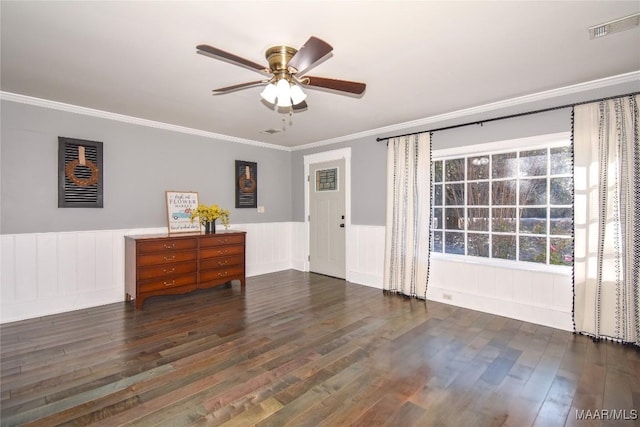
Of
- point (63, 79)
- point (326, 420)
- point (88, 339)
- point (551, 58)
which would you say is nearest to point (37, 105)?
point (63, 79)

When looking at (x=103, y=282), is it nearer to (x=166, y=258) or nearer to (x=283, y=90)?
(x=166, y=258)

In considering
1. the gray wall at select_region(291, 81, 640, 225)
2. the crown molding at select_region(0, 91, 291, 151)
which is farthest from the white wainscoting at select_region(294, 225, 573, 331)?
the crown molding at select_region(0, 91, 291, 151)

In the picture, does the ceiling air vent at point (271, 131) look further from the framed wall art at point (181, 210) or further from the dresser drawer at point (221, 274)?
the dresser drawer at point (221, 274)

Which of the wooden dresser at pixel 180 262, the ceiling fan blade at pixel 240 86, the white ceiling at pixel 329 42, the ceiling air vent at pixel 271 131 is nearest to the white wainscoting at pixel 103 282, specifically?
the wooden dresser at pixel 180 262

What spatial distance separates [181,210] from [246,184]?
1202mm

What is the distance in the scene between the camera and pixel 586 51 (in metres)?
2.39

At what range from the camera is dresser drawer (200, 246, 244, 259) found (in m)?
4.28

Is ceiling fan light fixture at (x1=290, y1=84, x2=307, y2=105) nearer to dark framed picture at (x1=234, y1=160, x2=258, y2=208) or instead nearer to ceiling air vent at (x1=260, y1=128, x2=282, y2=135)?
ceiling air vent at (x1=260, y1=128, x2=282, y2=135)

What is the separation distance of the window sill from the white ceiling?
1.84 metres

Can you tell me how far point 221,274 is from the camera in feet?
14.6

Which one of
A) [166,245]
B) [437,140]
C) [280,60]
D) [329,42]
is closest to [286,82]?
[280,60]

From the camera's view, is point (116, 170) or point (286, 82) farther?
point (116, 170)

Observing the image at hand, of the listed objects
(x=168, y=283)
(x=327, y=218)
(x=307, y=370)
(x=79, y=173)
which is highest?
(x=79, y=173)

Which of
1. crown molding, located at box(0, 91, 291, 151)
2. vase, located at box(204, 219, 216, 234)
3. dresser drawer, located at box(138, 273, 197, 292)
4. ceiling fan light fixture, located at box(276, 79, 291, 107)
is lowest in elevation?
dresser drawer, located at box(138, 273, 197, 292)
